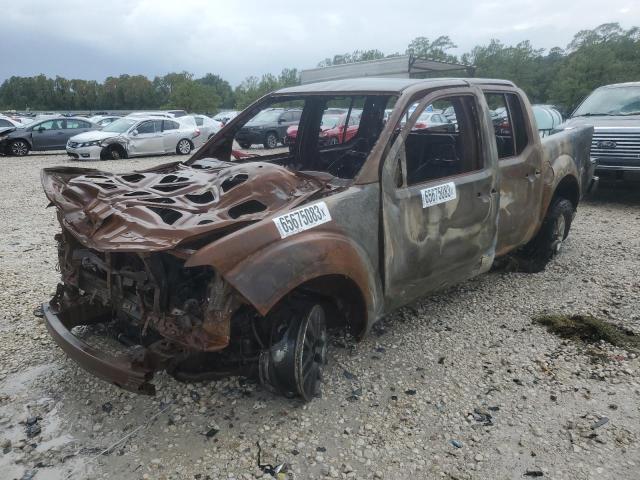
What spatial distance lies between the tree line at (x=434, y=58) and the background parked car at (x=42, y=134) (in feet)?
39.1

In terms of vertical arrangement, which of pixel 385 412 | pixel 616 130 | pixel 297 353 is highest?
pixel 616 130

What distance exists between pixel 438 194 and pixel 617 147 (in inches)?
225

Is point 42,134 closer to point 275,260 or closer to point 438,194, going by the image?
point 438,194

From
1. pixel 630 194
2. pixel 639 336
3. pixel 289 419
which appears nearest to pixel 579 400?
pixel 639 336

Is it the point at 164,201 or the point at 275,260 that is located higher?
the point at 164,201

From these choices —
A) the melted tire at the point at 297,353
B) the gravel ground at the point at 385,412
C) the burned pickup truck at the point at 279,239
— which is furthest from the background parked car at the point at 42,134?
the melted tire at the point at 297,353

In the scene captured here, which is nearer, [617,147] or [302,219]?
[302,219]

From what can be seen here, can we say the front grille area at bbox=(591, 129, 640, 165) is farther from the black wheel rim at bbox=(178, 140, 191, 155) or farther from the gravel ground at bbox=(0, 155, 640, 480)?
the black wheel rim at bbox=(178, 140, 191, 155)

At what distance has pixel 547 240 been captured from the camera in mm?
4965

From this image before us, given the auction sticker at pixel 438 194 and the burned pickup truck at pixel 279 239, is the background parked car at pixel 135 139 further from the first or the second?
the auction sticker at pixel 438 194

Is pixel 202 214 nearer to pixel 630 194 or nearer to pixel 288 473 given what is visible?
pixel 288 473

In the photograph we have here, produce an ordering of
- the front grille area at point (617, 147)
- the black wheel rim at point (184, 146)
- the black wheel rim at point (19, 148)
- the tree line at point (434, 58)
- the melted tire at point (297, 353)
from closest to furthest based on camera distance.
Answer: the melted tire at point (297, 353)
the front grille area at point (617, 147)
the black wheel rim at point (19, 148)
the black wheel rim at point (184, 146)
the tree line at point (434, 58)

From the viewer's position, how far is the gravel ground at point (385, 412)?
247cm

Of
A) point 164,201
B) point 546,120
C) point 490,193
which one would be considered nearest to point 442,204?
point 490,193
